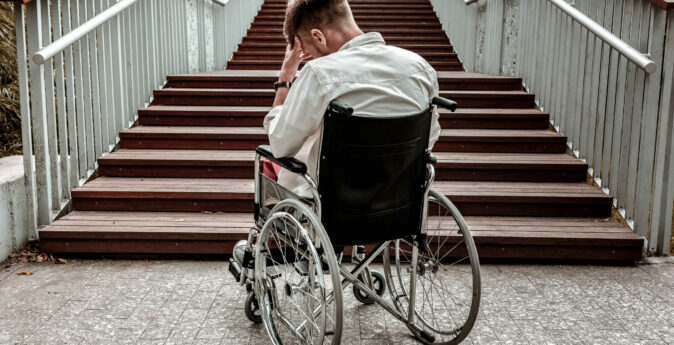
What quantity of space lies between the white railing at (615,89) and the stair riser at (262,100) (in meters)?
0.19

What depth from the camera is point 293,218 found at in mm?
2377

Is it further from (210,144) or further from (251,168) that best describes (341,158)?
(210,144)

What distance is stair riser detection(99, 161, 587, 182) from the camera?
468 centimetres

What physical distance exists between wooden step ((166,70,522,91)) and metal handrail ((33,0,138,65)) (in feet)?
3.39

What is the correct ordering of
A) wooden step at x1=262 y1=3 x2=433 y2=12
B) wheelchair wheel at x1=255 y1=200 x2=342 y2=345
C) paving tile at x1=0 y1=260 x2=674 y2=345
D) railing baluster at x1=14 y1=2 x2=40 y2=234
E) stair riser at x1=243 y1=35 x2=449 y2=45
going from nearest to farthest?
wheelchair wheel at x1=255 y1=200 x2=342 y2=345 < paving tile at x1=0 y1=260 x2=674 y2=345 < railing baluster at x1=14 y1=2 x2=40 y2=234 < stair riser at x1=243 y1=35 x2=449 y2=45 < wooden step at x1=262 y1=3 x2=433 y2=12

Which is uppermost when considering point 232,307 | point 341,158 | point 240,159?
point 341,158

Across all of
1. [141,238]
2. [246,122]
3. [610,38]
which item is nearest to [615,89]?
[610,38]

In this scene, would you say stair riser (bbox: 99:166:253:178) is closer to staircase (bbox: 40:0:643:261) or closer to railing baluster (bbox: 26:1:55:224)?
staircase (bbox: 40:0:643:261)

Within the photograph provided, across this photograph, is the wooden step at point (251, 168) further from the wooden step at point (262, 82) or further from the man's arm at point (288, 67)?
the man's arm at point (288, 67)

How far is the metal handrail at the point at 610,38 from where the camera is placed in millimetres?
3869

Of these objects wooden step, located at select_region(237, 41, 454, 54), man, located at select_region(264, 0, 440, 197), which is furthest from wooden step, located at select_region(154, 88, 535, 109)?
man, located at select_region(264, 0, 440, 197)

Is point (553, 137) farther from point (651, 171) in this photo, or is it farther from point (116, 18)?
point (116, 18)

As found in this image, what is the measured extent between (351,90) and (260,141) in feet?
9.04

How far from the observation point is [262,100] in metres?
5.69
